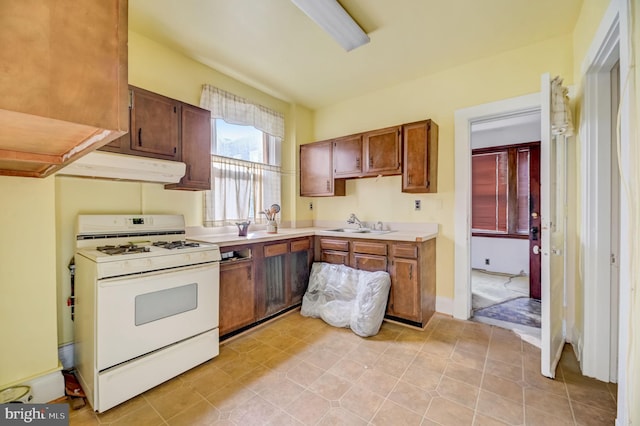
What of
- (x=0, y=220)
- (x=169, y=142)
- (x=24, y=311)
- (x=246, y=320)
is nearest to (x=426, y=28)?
(x=169, y=142)

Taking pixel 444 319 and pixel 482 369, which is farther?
pixel 444 319

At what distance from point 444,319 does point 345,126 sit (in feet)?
8.86

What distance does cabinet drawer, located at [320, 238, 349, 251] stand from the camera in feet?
10.0

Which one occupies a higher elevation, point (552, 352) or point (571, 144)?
point (571, 144)

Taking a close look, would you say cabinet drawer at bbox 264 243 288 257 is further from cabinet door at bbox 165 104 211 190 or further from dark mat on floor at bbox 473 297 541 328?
dark mat on floor at bbox 473 297 541 328

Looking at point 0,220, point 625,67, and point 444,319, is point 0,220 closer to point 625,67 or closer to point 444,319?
point 625,67

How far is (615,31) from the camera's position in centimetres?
148

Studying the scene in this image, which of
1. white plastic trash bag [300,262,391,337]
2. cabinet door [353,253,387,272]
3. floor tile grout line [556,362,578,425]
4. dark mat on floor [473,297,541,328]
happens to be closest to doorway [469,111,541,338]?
dark mat on floor [473,297,541,328]

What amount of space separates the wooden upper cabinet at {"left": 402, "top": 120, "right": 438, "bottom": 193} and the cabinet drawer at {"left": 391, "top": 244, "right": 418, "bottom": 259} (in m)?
0.66

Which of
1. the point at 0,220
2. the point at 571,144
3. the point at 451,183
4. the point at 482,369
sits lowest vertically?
the point at 482,369

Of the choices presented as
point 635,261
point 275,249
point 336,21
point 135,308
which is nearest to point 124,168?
point 135,308

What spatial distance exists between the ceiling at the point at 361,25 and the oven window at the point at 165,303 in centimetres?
208

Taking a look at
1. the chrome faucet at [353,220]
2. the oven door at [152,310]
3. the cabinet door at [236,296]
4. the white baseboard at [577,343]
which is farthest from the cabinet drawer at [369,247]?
the white baseboard at [577,343]

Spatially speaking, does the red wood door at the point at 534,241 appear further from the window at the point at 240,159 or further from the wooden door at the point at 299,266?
the window at the point at 240,159
